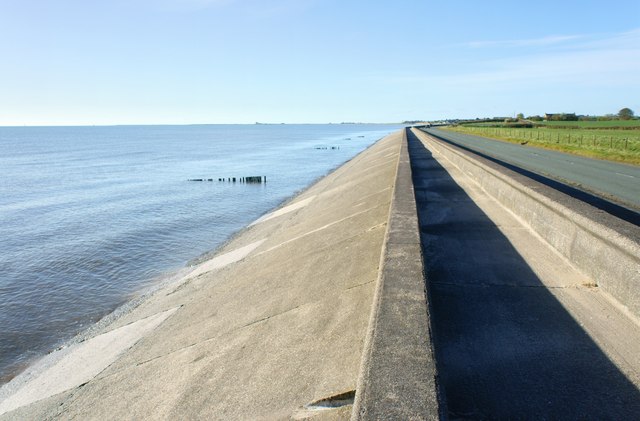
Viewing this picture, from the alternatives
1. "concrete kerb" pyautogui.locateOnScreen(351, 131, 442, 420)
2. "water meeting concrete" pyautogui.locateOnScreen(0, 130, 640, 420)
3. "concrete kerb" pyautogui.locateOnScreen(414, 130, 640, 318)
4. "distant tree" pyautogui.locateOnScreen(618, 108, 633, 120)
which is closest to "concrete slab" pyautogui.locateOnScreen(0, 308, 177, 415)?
"water meeting concrete" pyautogui.locateOnScreen(0, 130, 640, 420)

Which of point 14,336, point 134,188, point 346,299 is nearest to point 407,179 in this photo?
point 346,299

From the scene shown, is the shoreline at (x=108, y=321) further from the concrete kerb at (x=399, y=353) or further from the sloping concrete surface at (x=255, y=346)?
the concrete kerb at (x=399, y=353)

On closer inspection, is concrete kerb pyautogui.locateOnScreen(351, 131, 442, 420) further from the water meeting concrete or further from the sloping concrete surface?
the sloping concrete surface

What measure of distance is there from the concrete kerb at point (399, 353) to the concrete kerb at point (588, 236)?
2.17m

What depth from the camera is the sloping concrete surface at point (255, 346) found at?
15.2 feet

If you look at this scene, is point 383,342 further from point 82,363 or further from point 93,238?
point 93,238

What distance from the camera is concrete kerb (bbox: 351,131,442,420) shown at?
284 centimetres

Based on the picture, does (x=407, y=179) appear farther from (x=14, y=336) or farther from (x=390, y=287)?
(x=14, y=336)

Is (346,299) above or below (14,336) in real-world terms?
above

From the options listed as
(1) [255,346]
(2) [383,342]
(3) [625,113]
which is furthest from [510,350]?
(3) [625,113]

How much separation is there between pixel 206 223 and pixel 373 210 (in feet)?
44.9

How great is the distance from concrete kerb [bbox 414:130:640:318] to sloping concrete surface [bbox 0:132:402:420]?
281 cm

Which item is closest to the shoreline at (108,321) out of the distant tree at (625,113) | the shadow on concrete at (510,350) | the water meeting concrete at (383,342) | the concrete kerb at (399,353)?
the water meeting concrete at (383,342)

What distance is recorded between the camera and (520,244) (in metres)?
7.55
